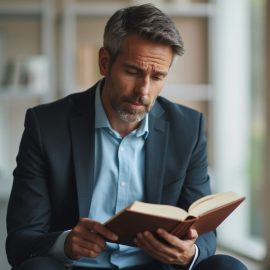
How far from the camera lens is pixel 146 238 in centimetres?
142

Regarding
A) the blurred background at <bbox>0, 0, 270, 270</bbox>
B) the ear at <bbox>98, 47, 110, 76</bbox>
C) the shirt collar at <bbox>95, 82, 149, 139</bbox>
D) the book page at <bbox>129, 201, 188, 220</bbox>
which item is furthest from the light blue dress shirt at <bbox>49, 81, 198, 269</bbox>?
the blurred background at <bbox>0, 0, 270, 270</bbox>

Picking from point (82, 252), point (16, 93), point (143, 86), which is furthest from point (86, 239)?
point (16, 93)

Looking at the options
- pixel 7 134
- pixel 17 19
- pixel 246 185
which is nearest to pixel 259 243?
pixel 246 185

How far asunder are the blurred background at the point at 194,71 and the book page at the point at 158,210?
2.59m

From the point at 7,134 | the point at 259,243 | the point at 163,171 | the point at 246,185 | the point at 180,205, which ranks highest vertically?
the point at 163,171

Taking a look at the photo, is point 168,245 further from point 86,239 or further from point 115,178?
point 115,178

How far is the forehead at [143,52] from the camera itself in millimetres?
1637

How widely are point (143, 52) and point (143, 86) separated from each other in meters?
0.09

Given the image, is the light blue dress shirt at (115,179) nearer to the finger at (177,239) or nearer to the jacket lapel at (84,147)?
the jacket lapel at (84,147)

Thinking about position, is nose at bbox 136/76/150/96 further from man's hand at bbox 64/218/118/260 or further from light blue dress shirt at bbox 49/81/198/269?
man's hand at bbox 64/218/118/260

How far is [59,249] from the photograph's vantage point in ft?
5.14

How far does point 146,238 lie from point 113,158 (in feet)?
1.28

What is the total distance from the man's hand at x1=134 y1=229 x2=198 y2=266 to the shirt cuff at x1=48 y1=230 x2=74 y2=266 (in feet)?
0.71

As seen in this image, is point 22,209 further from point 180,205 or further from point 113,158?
point 180,205
